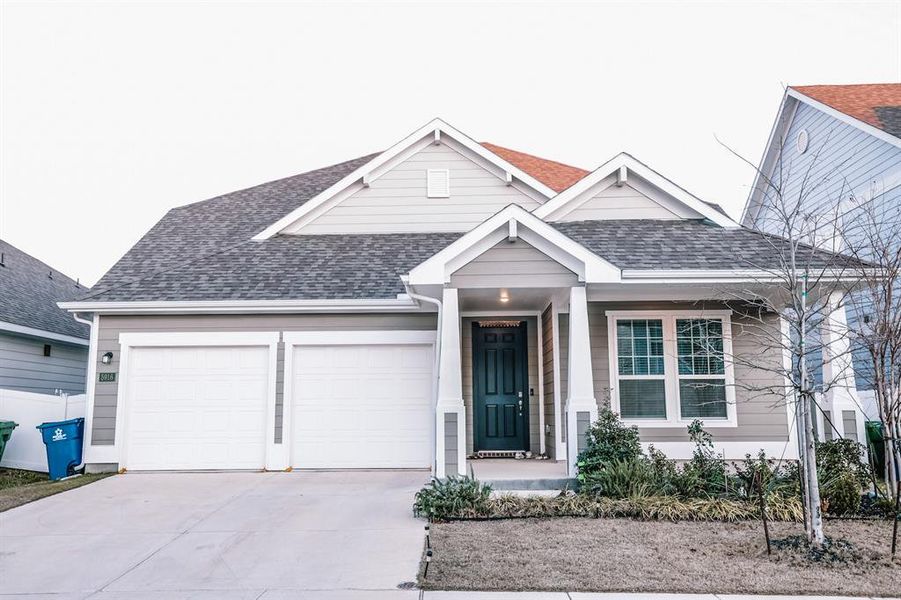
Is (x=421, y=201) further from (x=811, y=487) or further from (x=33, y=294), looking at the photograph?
(x=33, y=294)

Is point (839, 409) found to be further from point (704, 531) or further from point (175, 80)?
point (175, 80)

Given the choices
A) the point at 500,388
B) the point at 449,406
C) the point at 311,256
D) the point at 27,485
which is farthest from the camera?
the point at 311,256

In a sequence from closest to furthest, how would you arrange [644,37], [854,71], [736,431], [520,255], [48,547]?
[48,547], [520,255], [736,431], [644,37], [854,71]

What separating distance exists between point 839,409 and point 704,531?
3.76 m

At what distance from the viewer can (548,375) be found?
1023 centimetres

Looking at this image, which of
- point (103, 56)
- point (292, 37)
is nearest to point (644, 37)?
point (292, 37)

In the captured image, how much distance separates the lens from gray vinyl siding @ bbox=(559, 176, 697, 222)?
427 inches

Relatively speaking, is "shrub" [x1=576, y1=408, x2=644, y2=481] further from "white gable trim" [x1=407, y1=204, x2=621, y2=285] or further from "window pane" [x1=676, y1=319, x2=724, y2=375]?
"window pane" [x1=676, y1=319, x2=724, y2=375]

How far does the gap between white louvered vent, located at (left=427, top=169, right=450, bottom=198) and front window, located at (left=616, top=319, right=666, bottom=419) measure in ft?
15.0

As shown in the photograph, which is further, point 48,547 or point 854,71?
point 854,71

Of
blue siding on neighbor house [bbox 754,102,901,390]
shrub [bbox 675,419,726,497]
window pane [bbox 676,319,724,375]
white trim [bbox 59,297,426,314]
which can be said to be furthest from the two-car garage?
blue siding on neighbor house [bbox 754,102,901,390]

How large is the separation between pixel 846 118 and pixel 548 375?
7699 millimetres

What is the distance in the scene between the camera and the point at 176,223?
1405cm

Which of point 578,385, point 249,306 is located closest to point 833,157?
point 578,385
